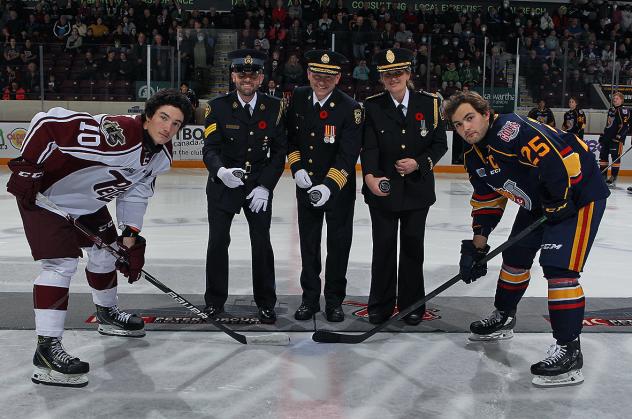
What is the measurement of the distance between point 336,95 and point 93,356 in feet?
5.82

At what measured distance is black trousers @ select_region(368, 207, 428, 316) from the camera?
12.9 feet

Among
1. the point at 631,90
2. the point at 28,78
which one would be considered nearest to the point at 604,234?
the point at 631,90

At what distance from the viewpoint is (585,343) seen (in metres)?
3.56

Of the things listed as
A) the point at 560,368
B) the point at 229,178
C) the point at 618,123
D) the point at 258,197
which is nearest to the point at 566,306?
the point at 560,368

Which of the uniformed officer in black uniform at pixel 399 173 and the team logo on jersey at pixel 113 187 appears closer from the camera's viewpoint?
the team logo on jersey at pixel 113 187

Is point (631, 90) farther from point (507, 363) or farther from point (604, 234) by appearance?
point (507, 363)

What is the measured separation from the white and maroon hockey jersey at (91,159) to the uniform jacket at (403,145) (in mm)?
1120

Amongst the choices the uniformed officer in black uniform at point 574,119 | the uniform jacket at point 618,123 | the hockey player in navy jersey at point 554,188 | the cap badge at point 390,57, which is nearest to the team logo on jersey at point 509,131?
the hockey player in navy jersey at point 554,188

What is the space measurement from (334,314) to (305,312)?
156mm

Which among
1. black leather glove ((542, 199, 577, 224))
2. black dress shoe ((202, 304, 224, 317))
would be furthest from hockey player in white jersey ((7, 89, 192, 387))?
black leather glove ((542, 199, 577, 224))

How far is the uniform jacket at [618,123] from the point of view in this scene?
10.6 metres

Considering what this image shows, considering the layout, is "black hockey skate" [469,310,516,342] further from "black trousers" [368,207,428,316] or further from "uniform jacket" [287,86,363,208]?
"uniform jacket" [287,86,363,208]

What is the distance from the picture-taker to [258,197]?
3.77 metres

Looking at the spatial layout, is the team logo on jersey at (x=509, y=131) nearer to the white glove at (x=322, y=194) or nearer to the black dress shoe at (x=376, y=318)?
the white glove at (x=322, y=194)
